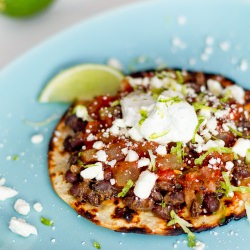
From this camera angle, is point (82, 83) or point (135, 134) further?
point (82, 83)

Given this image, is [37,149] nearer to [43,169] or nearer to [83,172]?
[43,169]

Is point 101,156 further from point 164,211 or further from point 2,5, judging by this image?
point 2,5

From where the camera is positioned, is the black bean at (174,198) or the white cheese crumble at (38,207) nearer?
the black bean at (174,198)

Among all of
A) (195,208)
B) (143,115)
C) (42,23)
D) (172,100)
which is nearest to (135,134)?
(143,115)

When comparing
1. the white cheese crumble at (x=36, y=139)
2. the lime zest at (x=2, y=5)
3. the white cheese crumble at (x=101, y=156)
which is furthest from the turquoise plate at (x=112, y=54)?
the lime zest at (x=2, y=5)

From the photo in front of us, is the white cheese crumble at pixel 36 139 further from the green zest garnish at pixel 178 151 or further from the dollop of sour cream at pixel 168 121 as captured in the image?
the green zest garnish at pixel 178 151

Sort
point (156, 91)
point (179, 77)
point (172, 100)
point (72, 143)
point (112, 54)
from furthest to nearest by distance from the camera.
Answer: point (112, 54), point (179, 77), point (156, 91), point (72, 143), point (172, 100)

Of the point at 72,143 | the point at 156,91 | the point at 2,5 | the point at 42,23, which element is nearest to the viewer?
the point at 72,143
